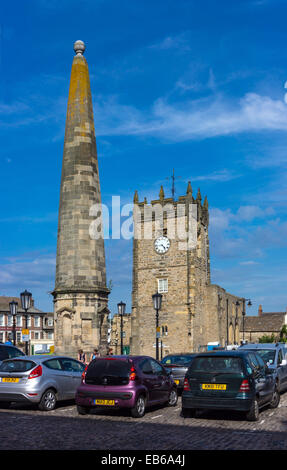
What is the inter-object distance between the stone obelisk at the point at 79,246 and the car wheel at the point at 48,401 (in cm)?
938

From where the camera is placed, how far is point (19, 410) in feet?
46.6

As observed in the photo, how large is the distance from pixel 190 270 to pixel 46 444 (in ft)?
179

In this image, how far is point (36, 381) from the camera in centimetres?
1370

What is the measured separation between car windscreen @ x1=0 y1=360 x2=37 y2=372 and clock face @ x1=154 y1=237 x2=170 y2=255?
169 feet

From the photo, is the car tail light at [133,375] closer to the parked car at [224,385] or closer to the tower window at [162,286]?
the parked car at [224,385]

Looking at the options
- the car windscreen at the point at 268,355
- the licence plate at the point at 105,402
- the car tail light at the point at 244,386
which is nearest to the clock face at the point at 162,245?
the car windscreen at the point at 268,355

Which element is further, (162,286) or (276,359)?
(162,286)

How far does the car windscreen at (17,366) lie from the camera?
14.0 m

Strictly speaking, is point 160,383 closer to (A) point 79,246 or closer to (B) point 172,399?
(B) point 172,399

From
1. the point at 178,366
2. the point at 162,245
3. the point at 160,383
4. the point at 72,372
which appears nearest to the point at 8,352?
the point at 72,372

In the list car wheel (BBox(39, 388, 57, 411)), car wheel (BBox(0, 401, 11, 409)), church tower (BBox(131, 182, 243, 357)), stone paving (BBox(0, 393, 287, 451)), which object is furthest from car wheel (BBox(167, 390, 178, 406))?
church tower (BBox(131, 182, 243, 357))

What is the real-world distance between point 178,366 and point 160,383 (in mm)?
4924

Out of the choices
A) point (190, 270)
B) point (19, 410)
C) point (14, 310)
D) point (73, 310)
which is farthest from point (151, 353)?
point (19, 410)
